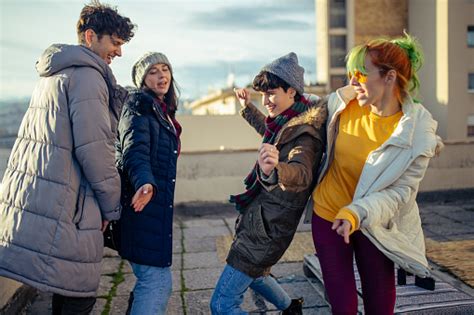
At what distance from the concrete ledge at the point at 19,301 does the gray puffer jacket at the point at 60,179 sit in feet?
3.79

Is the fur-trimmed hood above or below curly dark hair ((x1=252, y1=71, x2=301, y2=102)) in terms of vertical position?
below

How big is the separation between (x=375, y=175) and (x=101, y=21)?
1.48m

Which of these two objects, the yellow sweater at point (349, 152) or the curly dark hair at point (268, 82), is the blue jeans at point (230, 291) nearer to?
the yellow sweater at point (349, 152)

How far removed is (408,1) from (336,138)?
1775 cm

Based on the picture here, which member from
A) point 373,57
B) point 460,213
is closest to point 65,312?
point 373,57

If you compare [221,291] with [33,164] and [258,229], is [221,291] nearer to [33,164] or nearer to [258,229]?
[258,229]

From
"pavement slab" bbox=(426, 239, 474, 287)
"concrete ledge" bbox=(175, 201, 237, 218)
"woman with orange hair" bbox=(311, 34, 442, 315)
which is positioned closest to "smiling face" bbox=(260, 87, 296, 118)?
"woman with orange hair" bbox=(311, 34, 442, 315)

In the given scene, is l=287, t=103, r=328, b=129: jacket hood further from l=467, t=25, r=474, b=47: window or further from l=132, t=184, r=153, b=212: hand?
l=467, t=25, r=474, b=47: window

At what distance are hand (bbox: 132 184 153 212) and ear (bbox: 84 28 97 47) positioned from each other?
2.50 ft

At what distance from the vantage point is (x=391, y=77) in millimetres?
2109

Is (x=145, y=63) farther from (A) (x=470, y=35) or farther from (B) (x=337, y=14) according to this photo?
(B) (x=337, y=14)

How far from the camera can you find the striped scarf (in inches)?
93.0

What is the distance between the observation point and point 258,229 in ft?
7.71

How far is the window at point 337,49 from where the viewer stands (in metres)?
20.1
